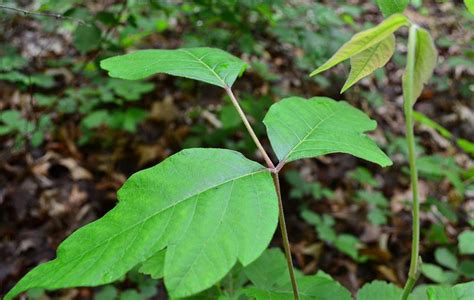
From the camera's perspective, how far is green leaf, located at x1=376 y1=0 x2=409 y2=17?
1.04 m

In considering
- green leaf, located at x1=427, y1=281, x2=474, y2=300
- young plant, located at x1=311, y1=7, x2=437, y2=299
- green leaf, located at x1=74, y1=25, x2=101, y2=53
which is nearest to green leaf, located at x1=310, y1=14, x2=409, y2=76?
young plant, located at x1=311, y1=7, x2=437, y2=299

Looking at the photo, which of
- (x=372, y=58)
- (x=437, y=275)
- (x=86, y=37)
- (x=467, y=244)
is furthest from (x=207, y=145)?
(x=372, y=58)

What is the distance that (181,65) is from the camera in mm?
1204

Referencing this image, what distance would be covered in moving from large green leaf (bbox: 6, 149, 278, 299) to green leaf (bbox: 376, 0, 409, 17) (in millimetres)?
495

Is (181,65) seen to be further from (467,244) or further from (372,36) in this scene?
(467,244)

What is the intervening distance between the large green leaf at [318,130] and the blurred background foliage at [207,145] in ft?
3.58

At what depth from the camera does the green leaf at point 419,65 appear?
735 millimetres

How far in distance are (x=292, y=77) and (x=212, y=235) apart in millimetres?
3556

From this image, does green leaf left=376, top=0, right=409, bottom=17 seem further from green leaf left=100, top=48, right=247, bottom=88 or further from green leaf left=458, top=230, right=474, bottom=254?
green leaf left=458, top=230, right=474, bottom=254

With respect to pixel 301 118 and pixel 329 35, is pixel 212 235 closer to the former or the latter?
pixel 301 118

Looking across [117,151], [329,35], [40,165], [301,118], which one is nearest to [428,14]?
[329,35]

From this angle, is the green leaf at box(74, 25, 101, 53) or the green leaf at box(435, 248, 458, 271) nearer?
the green leaf at box(435, 248, 458, 271)

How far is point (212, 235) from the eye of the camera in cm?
80

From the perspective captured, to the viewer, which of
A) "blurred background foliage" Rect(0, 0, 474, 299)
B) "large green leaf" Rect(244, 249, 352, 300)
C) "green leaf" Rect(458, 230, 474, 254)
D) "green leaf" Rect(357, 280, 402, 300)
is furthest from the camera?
"blurred background foliage" Rect(0, 0, 474, 299)
